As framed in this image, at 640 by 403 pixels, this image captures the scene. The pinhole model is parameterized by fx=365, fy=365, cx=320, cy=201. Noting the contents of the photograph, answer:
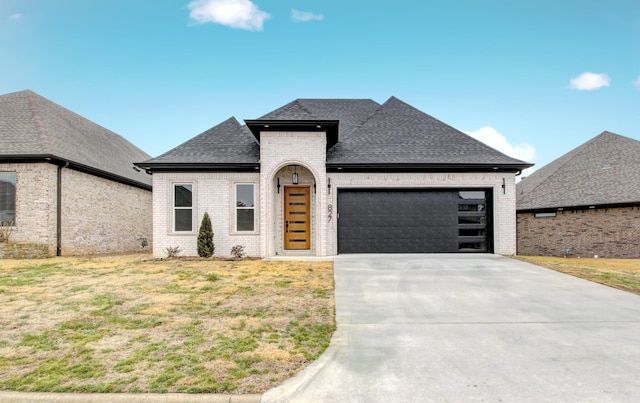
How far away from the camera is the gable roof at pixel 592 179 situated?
62.1 feet

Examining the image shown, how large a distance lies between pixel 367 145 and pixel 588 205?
42.5 ft

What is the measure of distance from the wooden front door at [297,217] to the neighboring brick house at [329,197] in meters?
0.04

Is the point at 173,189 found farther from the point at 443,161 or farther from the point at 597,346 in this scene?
the point at 597,346

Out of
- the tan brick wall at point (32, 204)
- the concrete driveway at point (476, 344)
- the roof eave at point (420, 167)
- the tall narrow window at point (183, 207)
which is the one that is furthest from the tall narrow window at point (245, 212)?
the tan brick wall at point (32, 204)

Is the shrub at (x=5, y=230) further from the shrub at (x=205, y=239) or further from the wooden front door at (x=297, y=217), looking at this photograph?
the wooden front door at (x=297, y=217)

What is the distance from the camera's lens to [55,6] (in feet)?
55.0

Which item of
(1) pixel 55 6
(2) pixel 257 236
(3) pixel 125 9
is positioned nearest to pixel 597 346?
(2) pixel 257 236

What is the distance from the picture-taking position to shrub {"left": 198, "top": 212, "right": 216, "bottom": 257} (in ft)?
44.0

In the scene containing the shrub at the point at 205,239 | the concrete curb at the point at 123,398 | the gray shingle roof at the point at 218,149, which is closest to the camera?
the concrete curb at the point at 123,398

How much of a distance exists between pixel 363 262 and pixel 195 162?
726 cm

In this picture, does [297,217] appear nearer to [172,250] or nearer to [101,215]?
[172,250]

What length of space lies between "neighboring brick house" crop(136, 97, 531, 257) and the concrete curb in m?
10.1

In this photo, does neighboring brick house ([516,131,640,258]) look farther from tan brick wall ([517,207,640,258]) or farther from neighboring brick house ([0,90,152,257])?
neighboring brick house ([0,90,152,257])

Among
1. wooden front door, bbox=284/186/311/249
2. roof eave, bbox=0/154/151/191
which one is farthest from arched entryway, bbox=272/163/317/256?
roof eave, bbox=0/154/151/191
